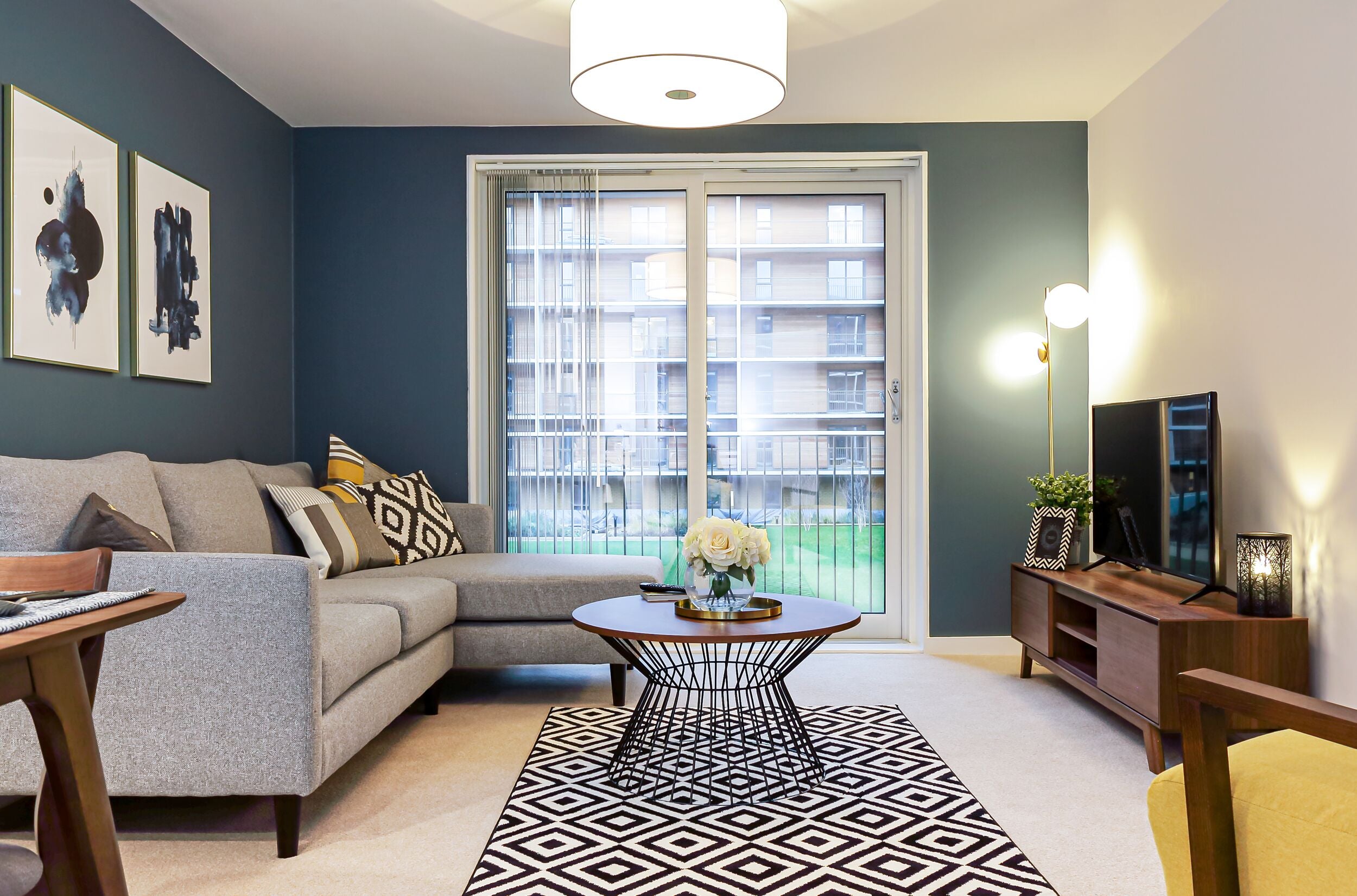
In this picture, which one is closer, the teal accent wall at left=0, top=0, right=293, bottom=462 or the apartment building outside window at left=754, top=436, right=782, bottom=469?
the teal accent wall at left=0, top=0, right=293, bottom=462

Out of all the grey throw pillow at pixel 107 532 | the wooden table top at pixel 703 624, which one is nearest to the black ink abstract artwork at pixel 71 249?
the grey throw pillow at pixel 107 532

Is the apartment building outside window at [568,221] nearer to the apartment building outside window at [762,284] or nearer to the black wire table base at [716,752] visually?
the apartment building outside window at [762,284]

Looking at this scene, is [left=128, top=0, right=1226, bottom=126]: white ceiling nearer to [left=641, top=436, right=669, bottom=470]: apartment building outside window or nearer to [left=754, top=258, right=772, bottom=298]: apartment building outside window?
[left=754, top=258, right=772, bottom=298]: apartment building outside window

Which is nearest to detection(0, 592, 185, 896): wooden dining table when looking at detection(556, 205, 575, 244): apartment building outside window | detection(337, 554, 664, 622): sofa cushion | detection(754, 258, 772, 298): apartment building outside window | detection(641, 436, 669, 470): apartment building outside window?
detection(337, 554, 664, 622): sofa cushion

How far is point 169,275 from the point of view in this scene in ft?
11.2

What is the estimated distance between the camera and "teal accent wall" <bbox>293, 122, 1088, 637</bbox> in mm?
4445

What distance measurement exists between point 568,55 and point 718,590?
2283 millimetres

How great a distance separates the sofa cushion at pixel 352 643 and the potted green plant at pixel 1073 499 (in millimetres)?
2629

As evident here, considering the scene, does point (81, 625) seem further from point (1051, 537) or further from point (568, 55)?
point (1051, 537)

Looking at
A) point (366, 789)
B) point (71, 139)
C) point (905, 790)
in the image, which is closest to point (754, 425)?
point (905, 790)

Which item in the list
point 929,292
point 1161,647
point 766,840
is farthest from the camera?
point 929,292

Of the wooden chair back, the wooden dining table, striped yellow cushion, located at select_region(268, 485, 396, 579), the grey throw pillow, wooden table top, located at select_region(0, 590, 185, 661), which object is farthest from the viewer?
striped yellow cushion, located at select_region(268, 485, 396, 579)

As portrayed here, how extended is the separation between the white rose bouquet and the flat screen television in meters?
1.48

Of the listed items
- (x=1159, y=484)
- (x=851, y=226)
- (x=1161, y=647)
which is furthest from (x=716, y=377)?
(x=1161, y=647)
